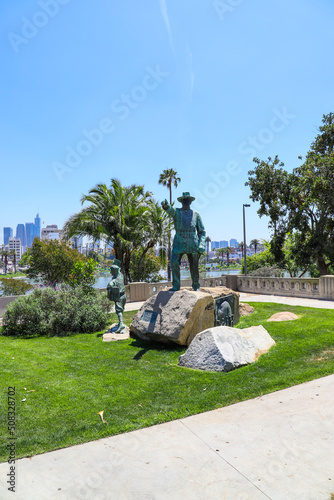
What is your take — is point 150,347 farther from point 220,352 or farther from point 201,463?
point 201,463

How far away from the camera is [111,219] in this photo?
20875mm

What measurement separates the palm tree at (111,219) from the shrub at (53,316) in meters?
10.1

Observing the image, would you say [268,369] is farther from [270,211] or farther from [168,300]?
[270,211]

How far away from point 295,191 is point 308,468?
18640 mm

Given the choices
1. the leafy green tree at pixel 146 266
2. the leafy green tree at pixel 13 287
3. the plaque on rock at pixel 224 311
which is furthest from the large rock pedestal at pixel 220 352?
the leafy green tree at pixel 146 266

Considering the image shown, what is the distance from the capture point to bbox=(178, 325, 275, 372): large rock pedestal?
6.09 metres

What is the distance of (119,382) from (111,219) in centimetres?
1596

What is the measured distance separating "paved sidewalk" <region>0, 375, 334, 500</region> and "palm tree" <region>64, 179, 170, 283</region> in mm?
16841

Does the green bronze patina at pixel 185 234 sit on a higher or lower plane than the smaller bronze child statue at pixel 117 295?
higher

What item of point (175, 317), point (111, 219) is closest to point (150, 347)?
point (175, 317)

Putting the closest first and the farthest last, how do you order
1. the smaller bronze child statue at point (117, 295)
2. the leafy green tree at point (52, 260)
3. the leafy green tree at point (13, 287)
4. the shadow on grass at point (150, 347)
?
the shadow on grass at point (150, 347)
the smaller bronze child statue at point (117, 295)
the leafy green tree at point (13, 287)
the leafy green tree at point (52, 260)

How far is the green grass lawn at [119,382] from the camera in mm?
4207

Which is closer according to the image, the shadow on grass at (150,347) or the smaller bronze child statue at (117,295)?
the shadow on grass at (150,347)

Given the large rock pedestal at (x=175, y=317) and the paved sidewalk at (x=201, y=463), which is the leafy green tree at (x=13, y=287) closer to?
the large rock pedestal at (x=175, y=317)
